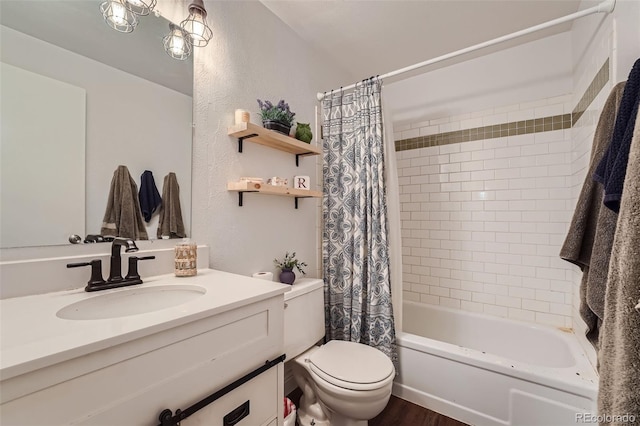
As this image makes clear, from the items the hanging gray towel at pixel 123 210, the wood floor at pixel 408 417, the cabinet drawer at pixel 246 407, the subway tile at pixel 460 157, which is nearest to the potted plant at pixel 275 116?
the hanging gray towel at pixel 123 210

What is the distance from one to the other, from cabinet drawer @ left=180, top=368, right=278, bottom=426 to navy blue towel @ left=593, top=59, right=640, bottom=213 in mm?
1190

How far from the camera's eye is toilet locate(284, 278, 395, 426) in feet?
4.28

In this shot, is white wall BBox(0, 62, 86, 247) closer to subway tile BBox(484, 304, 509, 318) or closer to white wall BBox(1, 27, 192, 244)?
white wall BBox(1, 27, 192, 244)

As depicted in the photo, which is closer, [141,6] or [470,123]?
[141,6]

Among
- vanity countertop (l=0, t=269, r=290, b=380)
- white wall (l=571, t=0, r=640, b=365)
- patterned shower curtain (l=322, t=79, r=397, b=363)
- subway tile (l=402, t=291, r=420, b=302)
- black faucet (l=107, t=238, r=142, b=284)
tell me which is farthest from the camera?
subway tile (l=402, t=291, r=420, b=302)

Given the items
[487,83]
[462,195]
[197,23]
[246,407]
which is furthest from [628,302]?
[487,83]

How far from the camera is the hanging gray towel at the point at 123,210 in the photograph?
1105 millimetres

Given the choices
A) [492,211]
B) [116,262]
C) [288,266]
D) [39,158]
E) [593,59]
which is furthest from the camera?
[492,211]

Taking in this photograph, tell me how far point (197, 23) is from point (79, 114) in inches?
25.8

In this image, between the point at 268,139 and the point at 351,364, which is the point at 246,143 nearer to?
the point at 268,139

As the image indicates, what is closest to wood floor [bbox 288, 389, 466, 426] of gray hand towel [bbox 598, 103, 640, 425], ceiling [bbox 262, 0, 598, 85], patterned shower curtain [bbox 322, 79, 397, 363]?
patterned shower curtain [bbox 322, 79, 397, 363]

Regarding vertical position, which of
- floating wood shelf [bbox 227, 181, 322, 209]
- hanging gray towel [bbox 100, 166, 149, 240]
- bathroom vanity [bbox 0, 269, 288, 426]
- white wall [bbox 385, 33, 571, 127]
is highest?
white wall [bbox 385, 33, 571, 127]

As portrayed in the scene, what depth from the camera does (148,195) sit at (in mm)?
1227

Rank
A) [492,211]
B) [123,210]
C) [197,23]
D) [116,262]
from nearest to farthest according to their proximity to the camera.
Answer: [116,262] → [123,210] → [197,23] → [492,211]
